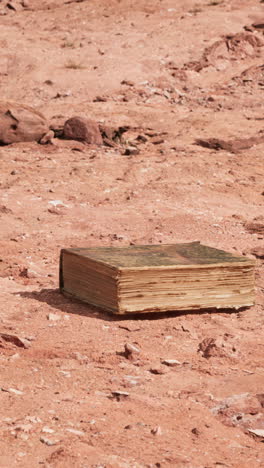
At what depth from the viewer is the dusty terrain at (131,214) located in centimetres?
279

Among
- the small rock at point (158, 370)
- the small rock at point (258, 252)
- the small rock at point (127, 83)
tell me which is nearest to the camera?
the small rock at point (158, 370)

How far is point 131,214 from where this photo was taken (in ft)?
20.8

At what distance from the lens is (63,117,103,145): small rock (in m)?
8.62

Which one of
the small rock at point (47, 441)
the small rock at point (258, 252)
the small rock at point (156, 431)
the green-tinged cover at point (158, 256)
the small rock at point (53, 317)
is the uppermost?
the small rock at point (47, 441)

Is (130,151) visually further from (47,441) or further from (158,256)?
(47,441)

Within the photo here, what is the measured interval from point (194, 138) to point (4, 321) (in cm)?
530

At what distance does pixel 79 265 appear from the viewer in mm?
4094

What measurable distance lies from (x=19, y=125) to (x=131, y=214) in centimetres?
261

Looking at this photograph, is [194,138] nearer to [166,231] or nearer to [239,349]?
[166,231]

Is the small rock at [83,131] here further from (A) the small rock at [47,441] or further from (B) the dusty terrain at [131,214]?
(A) the small rock at [47,441]

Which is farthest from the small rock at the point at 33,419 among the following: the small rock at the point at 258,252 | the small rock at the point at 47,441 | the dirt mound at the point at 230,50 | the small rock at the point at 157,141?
the dirt mound at the point at 230,50

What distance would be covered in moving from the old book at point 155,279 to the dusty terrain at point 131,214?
0.27 ft

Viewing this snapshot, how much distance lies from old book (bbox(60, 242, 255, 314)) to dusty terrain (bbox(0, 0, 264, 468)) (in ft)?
0.27

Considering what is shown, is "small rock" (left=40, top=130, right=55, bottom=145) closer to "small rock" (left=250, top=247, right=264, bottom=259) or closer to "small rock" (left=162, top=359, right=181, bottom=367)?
"small rock" (left=250, top=247, right=264, bottom=259)
